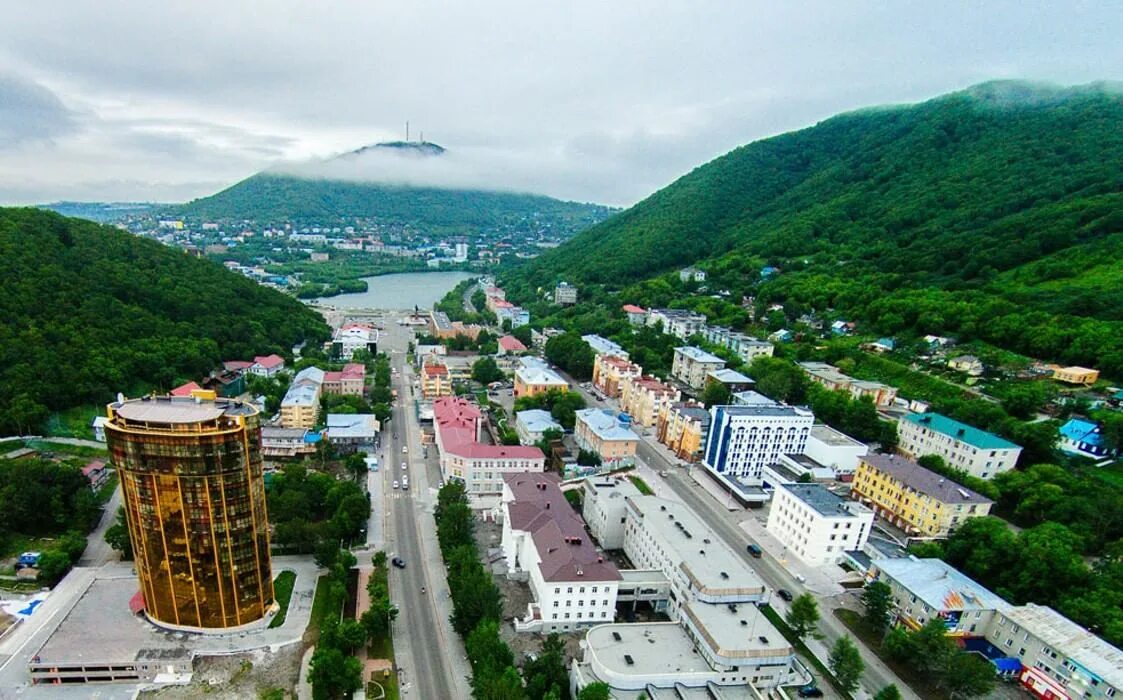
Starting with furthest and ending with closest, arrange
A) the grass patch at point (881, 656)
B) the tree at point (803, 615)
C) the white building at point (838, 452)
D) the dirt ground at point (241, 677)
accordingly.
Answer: the white building at point (838, 452), the tree at point (803, 615), the grass patch at point (881, 656), the dirt ground at point (241, 677)

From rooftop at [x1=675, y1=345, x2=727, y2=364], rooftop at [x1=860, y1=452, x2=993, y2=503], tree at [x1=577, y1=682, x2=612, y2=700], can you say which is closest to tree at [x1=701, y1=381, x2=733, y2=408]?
rooftop at [x1=675, y1=345, x2=727, y2=364]

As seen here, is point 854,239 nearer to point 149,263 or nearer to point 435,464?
point 435,464

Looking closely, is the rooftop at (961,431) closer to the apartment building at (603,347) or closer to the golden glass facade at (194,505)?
the apartment building at (603,347)

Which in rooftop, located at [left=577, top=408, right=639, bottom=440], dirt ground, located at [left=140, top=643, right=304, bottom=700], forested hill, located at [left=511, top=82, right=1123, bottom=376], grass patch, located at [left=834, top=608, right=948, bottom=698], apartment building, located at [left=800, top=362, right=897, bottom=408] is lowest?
grass patch, located at [left=834, top=608, right=948, bottom=698]

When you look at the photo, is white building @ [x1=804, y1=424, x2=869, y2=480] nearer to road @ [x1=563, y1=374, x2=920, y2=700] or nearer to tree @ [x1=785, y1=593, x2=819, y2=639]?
road @ [x1=563, y1=374, x2=920, y2=700]

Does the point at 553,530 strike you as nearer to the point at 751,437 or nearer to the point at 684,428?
the point at 751,437

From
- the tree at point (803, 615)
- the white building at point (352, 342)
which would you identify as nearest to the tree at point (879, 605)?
the tree at point (803, 615)

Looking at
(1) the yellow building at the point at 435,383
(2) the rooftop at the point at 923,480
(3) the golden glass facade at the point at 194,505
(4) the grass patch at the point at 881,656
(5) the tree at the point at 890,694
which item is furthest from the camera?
(1) the yellow building at the point at 435,383
